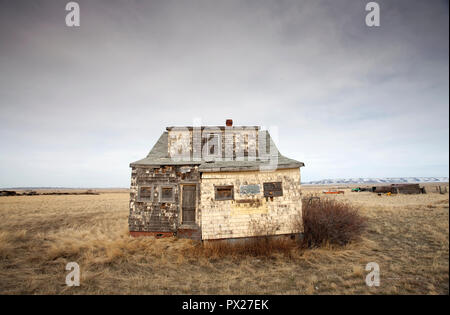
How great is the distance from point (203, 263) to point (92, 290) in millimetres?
3427

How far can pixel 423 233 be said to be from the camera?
930cm

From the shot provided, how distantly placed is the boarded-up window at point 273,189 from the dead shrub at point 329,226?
6.51ft

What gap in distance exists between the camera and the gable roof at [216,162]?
9109 millimetres

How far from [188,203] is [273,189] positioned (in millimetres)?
4557

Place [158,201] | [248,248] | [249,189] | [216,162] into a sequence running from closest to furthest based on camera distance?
1. [248,248]
2. [249,189]
3. [216,162]
4. [158,201]

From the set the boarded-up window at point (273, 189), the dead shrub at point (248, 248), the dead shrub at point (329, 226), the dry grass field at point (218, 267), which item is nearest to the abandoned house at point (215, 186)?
the boarded-up window at point (273, 189)

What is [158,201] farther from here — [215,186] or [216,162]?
[216,162]

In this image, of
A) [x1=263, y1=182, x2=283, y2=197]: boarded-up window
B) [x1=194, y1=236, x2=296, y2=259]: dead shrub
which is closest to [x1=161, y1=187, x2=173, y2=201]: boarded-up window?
[x1=194, y1=236, x2=296, y2=259]: dead shrub

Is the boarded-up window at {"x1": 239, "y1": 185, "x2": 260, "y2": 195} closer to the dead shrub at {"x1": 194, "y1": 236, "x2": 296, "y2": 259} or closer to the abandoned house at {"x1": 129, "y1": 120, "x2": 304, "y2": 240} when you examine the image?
the abandoned house at {"x1": 129, "y1": 120, "x2": 304, "y2": 240}

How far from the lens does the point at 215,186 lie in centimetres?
919

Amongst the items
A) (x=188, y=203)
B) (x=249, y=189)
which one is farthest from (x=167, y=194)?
(x=249, y=189)

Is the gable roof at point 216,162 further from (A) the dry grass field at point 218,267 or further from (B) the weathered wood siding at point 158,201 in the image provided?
(A) the dry grass field at point 218,267

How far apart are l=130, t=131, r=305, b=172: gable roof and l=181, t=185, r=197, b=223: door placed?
1.38 metres
